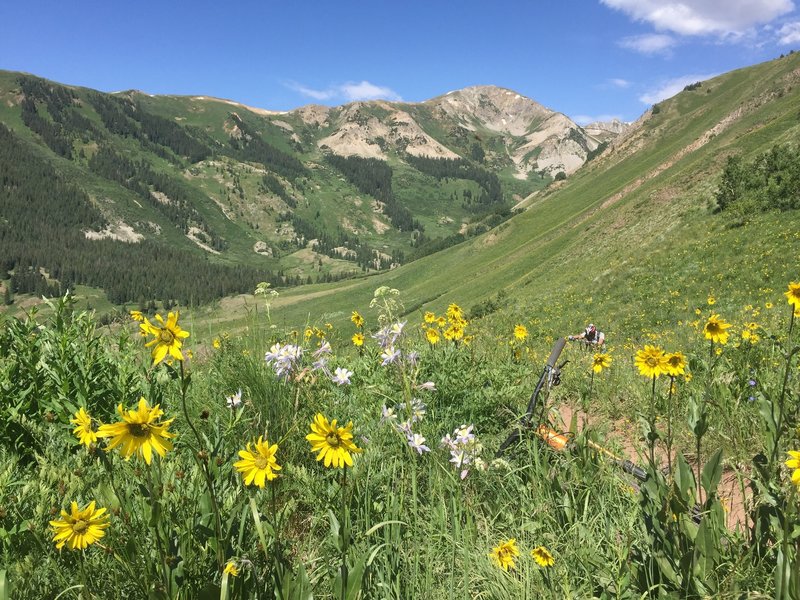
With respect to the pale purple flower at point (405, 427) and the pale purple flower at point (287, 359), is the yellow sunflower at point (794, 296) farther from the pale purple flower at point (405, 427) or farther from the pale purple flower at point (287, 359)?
the pale purple flower at point (287, 359)

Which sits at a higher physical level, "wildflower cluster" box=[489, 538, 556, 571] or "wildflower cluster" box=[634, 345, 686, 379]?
"wildflower cluster" box=[634, 345, 686, 379]

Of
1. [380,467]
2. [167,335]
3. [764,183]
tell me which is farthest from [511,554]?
[764,183]

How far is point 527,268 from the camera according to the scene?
51594 millimetres

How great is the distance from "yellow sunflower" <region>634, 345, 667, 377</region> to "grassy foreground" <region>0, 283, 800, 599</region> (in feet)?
0.04

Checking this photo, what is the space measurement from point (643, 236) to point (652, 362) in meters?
32.2

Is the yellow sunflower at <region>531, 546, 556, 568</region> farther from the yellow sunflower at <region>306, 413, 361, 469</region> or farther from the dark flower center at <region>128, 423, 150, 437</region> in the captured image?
the dark flower center at <region>128, 423, 150, 437</region>

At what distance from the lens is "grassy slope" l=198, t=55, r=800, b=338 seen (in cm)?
2041

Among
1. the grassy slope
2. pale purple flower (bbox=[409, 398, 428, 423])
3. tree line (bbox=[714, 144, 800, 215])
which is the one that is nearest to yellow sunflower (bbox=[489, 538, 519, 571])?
pale purple flower (bbox=[409, 398, 428, 423])

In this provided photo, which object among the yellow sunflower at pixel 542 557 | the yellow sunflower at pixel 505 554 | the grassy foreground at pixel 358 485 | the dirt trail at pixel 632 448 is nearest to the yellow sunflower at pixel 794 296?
the grassy foreground at pixel 358 485

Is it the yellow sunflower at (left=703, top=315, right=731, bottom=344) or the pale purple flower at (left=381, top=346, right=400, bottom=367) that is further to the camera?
the pale purple flower at (left=381, top=346, right=400, bottom=367)

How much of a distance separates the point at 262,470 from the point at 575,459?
2.31 metres

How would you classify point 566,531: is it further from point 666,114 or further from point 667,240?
point 666,114

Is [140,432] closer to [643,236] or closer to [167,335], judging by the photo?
[167,335]

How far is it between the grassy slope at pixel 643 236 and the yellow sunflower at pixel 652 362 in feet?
11.6
